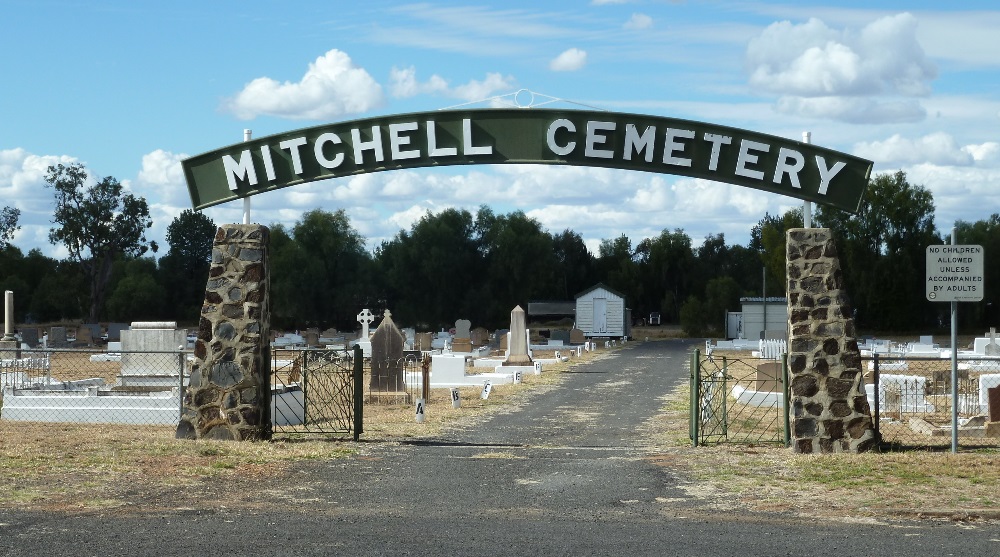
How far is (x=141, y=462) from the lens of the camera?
41.6 ft

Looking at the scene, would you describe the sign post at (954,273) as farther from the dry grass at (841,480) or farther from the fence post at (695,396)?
the fence post at (695,396)

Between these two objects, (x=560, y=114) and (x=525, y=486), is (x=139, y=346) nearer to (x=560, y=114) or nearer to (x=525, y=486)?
(x=560, y=114)

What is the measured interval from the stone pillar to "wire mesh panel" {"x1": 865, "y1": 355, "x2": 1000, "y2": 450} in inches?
301

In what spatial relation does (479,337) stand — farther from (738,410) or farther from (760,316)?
(738,410)

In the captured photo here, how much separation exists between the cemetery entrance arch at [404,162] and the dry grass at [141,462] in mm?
806

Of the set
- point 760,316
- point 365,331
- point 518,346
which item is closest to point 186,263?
point 760,316

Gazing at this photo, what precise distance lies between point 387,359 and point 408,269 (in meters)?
54.8

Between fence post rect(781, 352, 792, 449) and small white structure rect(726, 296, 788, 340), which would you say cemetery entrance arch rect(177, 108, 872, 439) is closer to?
fence post rect(781, 352, 792, 449)

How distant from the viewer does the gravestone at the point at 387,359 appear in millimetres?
23609

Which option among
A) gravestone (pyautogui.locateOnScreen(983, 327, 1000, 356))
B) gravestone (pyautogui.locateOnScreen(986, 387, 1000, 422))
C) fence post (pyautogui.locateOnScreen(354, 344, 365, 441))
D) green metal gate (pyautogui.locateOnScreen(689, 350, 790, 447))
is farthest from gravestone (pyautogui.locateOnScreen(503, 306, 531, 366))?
fence post (pyautogui.locateOnScreen(354, 344, 365, 441))

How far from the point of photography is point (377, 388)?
78.9 ft

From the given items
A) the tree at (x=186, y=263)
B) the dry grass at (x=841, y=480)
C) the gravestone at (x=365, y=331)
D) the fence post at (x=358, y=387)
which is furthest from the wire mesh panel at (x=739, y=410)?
the tree at (x=186, y=263)

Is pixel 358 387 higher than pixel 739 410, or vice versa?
pixel 358 387

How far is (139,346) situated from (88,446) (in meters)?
12.5
